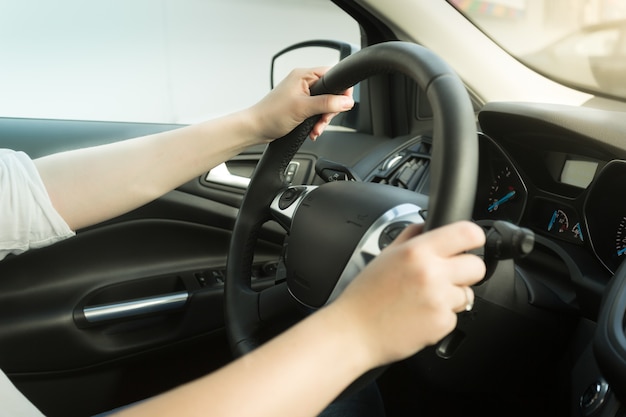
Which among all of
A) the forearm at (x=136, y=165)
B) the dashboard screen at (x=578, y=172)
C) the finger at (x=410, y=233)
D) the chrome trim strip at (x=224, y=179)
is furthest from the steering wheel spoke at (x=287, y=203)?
the chrome trim strip at (x=224, y=179)

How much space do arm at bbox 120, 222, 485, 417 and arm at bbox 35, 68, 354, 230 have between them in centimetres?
46

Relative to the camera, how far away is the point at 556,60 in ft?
4.24

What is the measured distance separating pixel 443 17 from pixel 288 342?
40.3 inches

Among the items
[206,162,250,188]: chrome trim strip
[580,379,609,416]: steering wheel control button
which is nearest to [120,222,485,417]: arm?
[580,379,609,416]: steering wheel control button

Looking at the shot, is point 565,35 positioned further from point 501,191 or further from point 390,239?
point 390,239

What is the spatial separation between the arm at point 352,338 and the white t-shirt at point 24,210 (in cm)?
50

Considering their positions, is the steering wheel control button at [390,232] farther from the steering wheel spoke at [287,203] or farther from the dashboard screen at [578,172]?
the dashboard screen at [578,172]

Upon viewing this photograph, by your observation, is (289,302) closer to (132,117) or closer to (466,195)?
(466,195)

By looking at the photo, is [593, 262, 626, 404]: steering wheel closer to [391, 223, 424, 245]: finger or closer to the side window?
[391, 223, 424, 245]: finger

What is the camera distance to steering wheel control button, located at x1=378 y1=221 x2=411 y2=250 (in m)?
0.67

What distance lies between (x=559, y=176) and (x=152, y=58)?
1.59 m

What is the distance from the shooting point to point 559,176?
3.34ft

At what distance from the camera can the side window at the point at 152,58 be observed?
1732mm

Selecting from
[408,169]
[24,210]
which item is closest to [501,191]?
[408,169]
